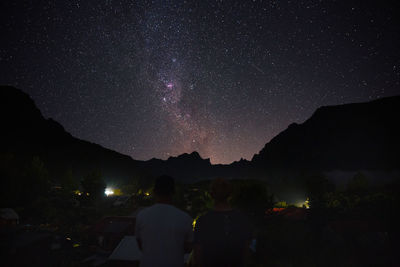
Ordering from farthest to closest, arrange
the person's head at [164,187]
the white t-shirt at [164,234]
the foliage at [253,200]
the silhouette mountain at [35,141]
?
the silhouette mountain at [35,141] → the foliage at [253,200] → the person's head at [164,187] → the white t-shirt at [164,234]

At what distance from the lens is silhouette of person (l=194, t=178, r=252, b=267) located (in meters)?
3.22

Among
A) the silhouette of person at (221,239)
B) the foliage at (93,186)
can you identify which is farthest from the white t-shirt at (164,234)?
the foliage at (93,186)

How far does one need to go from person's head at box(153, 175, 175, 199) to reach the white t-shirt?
16cm

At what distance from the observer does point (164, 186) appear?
3.16 metres

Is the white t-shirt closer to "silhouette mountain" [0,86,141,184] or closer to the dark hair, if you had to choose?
the dark hair

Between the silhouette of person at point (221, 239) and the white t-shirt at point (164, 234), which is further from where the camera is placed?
the silhouette of person at point (221, 239)

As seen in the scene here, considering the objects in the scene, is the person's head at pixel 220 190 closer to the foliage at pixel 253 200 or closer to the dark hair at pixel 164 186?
the dark hair at pixel 164 186

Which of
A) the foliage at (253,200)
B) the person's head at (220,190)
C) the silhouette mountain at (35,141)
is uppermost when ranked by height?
the silhouette mountain at (35,141)

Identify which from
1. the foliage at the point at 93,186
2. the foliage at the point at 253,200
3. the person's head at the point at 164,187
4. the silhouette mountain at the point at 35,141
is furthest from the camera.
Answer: the silhouette mountain at the point at 35,141

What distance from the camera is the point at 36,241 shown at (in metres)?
25.0

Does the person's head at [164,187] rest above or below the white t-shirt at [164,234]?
above

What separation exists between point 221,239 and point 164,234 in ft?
2.75

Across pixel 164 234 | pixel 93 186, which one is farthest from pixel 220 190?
pixel 93 186

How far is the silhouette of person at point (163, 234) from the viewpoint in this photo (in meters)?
2.90
